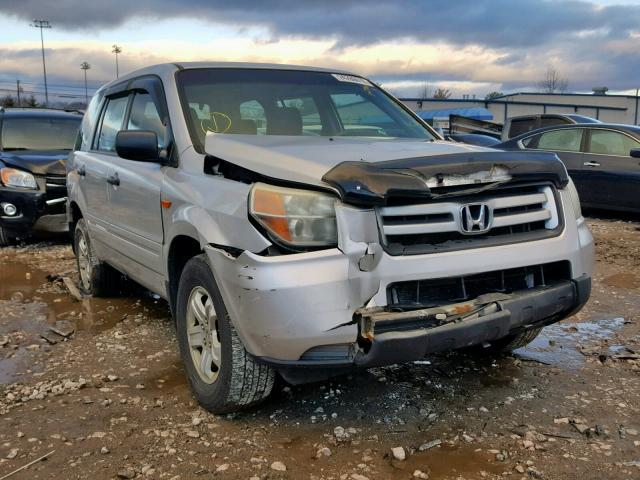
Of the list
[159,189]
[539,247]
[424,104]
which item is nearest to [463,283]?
[539,247]

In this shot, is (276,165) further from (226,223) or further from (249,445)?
(249,445)

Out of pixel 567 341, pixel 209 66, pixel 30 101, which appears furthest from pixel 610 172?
pixel 30 101

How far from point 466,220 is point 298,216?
0.76m

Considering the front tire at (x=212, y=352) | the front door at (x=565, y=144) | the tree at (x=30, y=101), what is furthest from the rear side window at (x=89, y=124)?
the tree at (x=30, y=101)

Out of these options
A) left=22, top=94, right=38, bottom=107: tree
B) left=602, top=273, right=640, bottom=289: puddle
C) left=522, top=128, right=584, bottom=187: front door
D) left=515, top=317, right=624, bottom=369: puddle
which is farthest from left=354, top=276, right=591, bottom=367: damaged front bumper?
left=22, top=94, right=38, bottom=107: tree

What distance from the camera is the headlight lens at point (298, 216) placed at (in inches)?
104

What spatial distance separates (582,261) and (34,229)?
6.71 m

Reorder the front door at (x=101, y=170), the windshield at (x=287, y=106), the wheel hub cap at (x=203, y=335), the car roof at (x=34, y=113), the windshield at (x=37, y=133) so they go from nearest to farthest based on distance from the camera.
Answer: the wheel hub cap at (x=203, y=335)
the windshield at (x=287, y=106)
the front door at (x=101, y=170)
the windshield at (x=37, y=133)
the car roof at (x=34, y=113)

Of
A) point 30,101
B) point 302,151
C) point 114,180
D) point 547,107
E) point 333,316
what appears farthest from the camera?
point 30,101

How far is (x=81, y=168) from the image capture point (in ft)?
17.0

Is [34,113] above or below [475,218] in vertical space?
above

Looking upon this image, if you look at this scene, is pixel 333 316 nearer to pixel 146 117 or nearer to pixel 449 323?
pixel 449 323

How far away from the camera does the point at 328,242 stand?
2625mm

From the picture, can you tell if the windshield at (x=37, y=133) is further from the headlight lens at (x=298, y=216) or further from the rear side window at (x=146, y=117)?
the headlight lens at (x=298, y=216)
